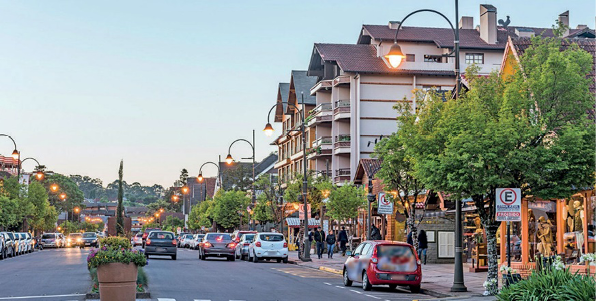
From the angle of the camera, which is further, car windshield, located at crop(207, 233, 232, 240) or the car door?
car windshield, located at crop(207, 233, 232, 240)

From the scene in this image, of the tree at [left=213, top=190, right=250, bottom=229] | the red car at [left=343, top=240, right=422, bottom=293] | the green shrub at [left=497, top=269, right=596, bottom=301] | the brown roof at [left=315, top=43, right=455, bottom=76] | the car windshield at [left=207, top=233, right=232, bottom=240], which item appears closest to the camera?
the green shrub at [left=497, top=269, right=596, bottom=301]

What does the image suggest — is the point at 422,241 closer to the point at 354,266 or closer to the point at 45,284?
the point at 354,266

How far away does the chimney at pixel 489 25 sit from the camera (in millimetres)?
67938

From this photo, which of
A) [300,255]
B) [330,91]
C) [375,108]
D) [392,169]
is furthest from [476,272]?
[330,91]

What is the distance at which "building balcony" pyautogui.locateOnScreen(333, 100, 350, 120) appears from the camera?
2650 inches

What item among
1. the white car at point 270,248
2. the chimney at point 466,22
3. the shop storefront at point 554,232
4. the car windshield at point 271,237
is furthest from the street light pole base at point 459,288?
the chimney at point 466,22

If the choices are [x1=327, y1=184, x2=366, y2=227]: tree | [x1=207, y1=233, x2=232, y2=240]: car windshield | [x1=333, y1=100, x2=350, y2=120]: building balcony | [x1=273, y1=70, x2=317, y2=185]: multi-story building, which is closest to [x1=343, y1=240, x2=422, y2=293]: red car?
[x1=207, y1=233, x2=232, y2=240]: car windshield

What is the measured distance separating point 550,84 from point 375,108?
45.5 metres

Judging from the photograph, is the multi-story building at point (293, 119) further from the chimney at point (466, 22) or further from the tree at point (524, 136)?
the tree at point (524, 136)

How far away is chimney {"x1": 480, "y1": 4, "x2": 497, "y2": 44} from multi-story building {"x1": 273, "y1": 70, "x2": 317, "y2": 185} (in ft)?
55.4

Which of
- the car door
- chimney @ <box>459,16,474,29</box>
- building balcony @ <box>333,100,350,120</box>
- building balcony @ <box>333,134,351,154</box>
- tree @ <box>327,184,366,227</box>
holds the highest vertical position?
chimney @ <box>459,16,474,29</box>

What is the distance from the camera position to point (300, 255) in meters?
46.9

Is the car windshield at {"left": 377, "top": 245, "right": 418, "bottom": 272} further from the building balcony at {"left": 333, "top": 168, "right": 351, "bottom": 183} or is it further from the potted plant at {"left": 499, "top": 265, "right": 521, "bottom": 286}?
the building balcony at {"left": 333, "top": 168, "right": 351, "bottom": 183}

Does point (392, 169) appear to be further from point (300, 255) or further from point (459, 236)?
point (300, 255)
